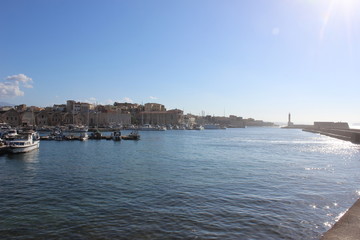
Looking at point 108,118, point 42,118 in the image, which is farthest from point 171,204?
point 108,118

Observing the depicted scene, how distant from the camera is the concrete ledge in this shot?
765 cm

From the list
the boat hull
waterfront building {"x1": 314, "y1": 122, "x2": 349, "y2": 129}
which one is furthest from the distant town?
the boat hull

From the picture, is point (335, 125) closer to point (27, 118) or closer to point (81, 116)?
point (81, 116)

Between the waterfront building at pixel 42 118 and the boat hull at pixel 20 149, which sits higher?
the waterfront building at pixel 42 118

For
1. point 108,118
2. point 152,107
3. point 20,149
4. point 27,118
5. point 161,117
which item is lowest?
point 20,149

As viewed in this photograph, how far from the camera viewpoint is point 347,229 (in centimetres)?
826

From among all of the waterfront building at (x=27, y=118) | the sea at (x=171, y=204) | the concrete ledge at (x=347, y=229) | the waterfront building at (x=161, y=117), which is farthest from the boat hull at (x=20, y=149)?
the waterfront building at (x=161, y=117)

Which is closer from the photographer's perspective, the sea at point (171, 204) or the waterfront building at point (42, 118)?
the sea at point (171, 204)

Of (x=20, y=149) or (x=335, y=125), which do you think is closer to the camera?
(x=20, y=149)

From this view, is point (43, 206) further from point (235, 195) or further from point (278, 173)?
point (278, 173)

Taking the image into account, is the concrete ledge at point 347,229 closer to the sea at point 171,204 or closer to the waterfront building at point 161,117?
the sea at point 171,204

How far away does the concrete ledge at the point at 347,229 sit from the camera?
7.65 metres

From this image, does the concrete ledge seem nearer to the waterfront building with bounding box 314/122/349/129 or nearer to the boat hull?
the boat hull

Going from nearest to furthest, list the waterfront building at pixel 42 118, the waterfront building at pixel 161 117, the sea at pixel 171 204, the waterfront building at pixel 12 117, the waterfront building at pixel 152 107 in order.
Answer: the sea at pixel 171 204 < the waterfront building at pixel 12 117 < the waterfront building at pixel 42 118 < the waterfront building at pixel 161 117 < the waterfront building at pixel 152 107
